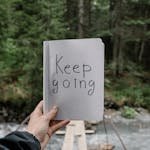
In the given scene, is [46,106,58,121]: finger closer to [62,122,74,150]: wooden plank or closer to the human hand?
the human hand

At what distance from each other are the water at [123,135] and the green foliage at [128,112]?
115mm

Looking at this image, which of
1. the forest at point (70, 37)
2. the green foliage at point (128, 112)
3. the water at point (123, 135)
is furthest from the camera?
the forest at point (70, 37)

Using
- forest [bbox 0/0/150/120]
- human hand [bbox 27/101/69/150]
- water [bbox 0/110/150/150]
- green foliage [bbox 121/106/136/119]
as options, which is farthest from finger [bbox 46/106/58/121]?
green foliage [bbox 121/106/136/119]

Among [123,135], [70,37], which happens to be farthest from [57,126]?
[70,37]

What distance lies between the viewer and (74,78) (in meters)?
1.36

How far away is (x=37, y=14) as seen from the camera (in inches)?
388

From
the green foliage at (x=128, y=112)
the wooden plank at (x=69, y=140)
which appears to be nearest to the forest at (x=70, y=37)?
the green foliage at (x=128, y=112)

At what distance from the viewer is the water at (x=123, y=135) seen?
22.1 feet

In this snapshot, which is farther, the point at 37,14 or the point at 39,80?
the point at 37,14

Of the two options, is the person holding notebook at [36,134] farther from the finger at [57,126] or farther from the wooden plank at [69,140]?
the wooden plank at [69,140]

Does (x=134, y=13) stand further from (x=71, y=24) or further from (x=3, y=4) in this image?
(x=3, y=4)

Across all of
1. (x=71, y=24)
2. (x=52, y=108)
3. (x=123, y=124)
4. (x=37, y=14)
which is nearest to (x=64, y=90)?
(x=52, y=108)

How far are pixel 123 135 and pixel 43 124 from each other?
6394 mm

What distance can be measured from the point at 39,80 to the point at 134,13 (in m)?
5.04
